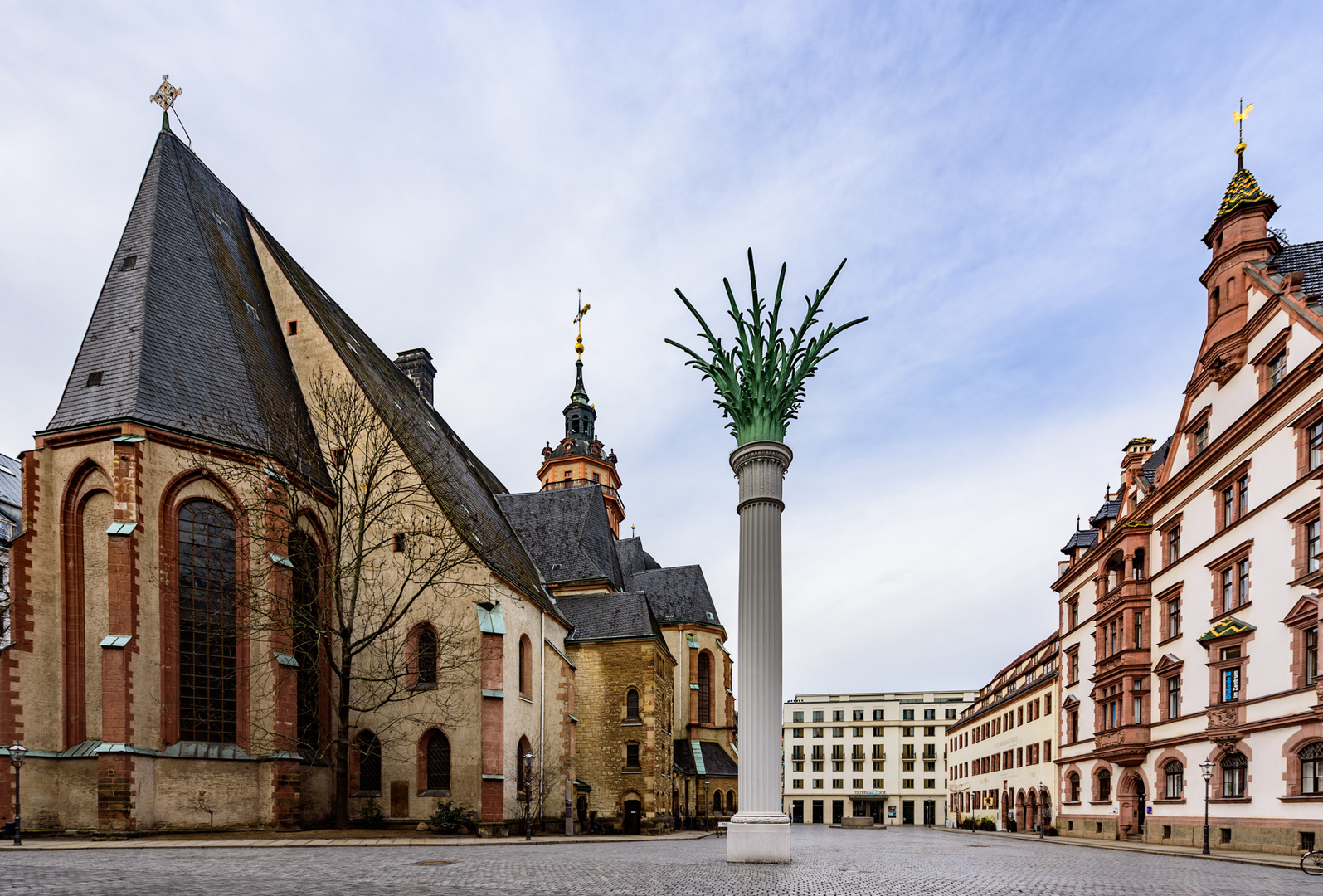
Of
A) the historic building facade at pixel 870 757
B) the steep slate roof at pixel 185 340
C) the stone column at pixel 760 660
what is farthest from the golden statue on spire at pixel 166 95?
the historic building facade at pixel 870 757

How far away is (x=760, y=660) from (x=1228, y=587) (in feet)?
68.0

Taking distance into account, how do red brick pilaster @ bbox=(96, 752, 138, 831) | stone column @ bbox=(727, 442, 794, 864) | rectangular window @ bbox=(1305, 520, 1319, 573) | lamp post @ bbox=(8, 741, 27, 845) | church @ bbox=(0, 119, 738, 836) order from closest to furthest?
stone column @ bbox=(727, 442, 794, 864), lamp post @ bbox=(8, 741, 27, 845), red brick pilaster @ bbox=(96, 752, 138, 831), rectangular window @ bbox=(1305, 520, 1319, 573), church @ bbox=(0, 119, 738, 836)

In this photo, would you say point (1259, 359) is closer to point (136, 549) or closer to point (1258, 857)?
point (1258, 857)

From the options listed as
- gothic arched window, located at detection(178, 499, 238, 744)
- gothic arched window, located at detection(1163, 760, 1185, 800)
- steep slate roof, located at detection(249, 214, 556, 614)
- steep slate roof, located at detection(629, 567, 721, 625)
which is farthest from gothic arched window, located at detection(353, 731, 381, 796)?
gothic arched window, located at detection(1163, 760, 1185, 800)

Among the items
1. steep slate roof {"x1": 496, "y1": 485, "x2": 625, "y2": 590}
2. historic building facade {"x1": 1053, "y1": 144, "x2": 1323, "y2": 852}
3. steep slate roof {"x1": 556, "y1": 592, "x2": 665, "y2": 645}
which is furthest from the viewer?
steep slate roof {"x1": 496, "y1": 485, "x2": 625, "y2": 590}

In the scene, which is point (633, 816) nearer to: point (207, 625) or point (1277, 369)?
point (207, 625)

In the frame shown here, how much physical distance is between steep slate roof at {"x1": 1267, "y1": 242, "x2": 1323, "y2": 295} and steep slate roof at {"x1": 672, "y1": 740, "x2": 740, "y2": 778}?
3766cm

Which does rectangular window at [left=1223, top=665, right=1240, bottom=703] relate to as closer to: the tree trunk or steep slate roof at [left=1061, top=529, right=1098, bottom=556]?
steep slate roof at [left=1061, top=529, right=1098, bottom=556]

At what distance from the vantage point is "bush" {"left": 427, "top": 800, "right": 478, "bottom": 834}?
29.8 metres

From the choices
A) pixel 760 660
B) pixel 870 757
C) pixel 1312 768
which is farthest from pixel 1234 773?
pixel 870 757

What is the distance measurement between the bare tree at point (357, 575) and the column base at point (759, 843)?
14130 mm

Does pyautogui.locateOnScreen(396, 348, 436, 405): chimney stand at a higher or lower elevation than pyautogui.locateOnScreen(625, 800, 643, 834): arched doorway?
higher

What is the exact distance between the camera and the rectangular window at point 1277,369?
2647cm

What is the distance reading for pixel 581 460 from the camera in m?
78.8
